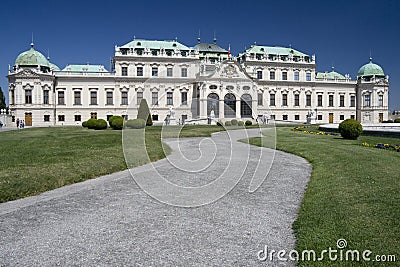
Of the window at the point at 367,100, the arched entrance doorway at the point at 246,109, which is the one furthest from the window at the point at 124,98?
the window at the point at 367,100

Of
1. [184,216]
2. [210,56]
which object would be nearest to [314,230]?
[184,216]

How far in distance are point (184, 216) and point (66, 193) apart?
155 inches

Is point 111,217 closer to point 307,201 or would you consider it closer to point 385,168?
point 307,201

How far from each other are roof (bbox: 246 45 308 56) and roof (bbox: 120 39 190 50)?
1459 cm

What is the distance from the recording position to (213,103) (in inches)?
2304

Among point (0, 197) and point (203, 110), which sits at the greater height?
point (203, 110)

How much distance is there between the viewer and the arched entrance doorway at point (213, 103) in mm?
58506

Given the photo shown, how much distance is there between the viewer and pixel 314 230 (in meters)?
5.62

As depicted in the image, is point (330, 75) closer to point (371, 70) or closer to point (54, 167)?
point (371, 70)

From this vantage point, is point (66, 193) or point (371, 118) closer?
point (66, 193)

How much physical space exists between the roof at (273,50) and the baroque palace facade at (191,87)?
213mm

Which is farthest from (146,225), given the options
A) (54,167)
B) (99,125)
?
(99,125)

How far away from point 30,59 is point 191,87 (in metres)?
29.6

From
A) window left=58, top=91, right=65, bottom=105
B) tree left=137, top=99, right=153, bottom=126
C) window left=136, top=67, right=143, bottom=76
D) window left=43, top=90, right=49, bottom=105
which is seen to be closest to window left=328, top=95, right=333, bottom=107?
window left=136, top=67, right=143, bottom=76
